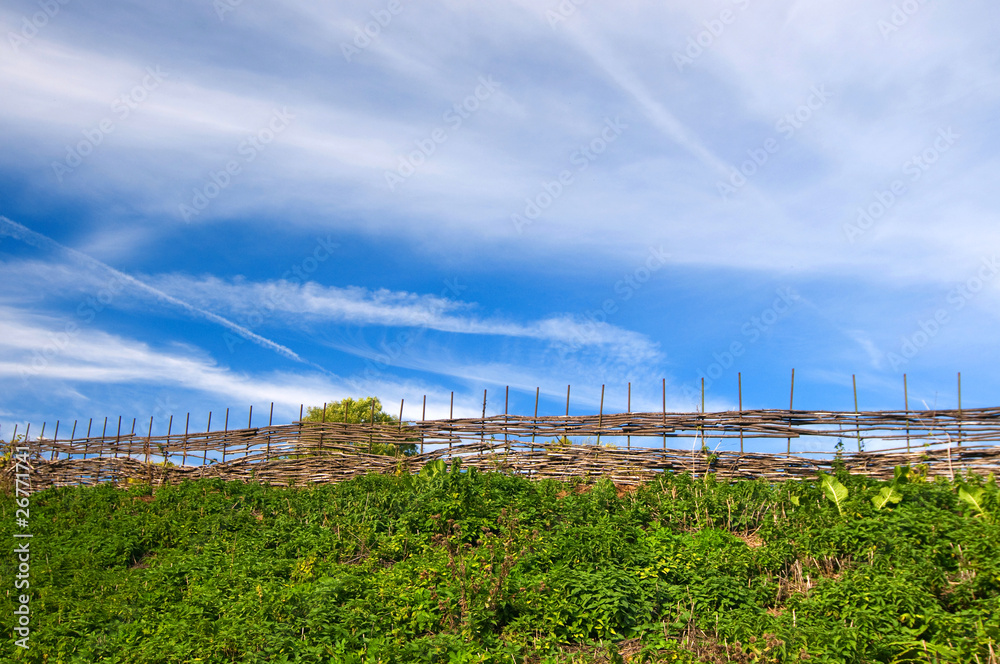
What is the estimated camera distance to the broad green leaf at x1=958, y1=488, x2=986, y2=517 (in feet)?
21.8

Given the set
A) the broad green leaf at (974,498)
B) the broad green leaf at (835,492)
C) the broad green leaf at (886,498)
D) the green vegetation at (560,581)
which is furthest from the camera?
the broad green leaf at (835,492)

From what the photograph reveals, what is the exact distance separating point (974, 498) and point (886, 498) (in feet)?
2.92

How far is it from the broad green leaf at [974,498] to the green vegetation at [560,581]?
0.10 feet

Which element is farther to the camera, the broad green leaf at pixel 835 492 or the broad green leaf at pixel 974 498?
the broad green leaf at pixel 835 492

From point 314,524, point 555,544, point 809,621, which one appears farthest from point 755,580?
point 314,524

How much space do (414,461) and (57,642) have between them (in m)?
6.11

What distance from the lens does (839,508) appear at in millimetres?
7027

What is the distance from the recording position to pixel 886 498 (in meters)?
6.83

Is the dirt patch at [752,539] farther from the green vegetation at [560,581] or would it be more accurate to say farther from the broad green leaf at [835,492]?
the broad green leaf at [835,492]

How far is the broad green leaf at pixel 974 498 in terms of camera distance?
6.65 metres

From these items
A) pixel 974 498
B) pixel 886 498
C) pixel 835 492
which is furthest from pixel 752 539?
pixel 974 498

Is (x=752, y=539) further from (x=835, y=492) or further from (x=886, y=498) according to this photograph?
(x=886, y=498)

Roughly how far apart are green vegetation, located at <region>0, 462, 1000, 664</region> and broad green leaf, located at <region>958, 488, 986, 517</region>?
3cm

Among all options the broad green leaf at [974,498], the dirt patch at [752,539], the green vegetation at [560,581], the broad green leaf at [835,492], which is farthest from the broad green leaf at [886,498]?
the dirt patch at [752,539]
